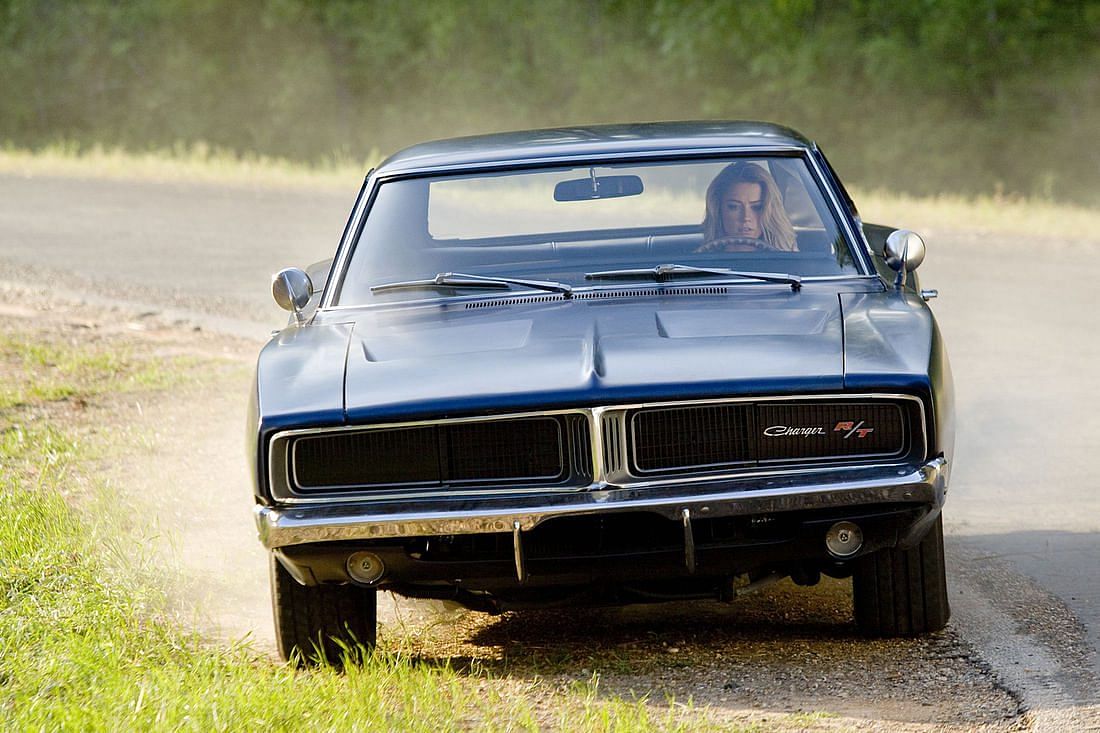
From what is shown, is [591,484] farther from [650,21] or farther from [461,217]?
[650,21]

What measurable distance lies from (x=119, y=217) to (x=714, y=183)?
1631 centimetres

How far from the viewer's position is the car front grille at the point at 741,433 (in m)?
4.07

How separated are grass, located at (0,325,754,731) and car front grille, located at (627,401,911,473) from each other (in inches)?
24.9

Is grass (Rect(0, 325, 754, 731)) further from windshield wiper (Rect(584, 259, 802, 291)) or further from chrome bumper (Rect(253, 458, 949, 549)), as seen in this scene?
windshield wiper (Rect(584, 259, 802, 291))

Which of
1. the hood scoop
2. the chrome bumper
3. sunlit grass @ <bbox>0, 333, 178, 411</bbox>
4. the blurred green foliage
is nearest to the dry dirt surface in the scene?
the chrome bumper

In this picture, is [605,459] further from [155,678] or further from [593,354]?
[155,678]

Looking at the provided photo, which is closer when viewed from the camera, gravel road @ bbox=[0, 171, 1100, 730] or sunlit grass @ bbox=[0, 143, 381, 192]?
gravel road @ bbox=[0, 171, 1100, 730]

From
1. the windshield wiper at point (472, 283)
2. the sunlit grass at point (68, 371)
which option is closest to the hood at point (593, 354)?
the windshield wiper at point (472, 283)

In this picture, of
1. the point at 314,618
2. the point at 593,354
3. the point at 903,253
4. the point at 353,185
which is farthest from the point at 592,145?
the point at 353,185

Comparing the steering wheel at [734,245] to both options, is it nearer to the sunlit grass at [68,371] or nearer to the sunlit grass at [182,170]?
the sunlit grass at [68,371]

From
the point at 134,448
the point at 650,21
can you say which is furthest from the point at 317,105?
the point at 134,448

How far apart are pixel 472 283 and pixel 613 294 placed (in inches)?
18.7

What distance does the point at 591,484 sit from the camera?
4.05 m

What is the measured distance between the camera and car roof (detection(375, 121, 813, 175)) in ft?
17.8
